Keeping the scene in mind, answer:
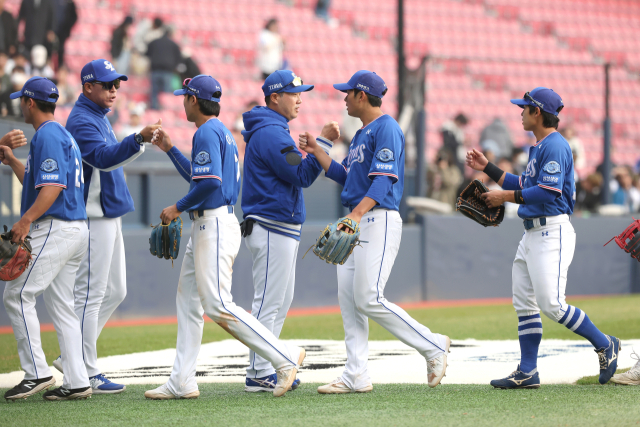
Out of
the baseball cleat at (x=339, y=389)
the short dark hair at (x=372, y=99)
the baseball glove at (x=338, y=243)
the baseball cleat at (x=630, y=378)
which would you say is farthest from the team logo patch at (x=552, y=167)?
the baseball cleat at (x=339, y=389)

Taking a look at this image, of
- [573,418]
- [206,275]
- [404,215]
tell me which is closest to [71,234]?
[206,275]

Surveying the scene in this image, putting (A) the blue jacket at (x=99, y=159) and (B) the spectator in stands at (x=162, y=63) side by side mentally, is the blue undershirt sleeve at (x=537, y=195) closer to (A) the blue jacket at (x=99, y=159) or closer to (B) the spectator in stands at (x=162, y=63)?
(A) the blue jacket at (x=99, y=159)

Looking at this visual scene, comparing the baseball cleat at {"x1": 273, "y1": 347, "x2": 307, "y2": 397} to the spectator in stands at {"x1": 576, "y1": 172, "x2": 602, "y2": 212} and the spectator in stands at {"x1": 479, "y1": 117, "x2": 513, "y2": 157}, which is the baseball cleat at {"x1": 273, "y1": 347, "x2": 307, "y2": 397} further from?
the spectator in stands at {"x1": 576, "y1": 172, "x2": 602, "y2": 212}

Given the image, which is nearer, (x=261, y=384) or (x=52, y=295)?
(x=52, y=295)

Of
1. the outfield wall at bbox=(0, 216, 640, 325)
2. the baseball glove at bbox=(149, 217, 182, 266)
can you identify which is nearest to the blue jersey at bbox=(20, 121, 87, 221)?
the baseball glove at bbox=(149, 217, 182, 266)

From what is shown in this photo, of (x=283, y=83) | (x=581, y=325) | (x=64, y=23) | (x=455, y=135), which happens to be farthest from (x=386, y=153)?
(x=64, y=23)

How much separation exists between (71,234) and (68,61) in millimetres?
10864

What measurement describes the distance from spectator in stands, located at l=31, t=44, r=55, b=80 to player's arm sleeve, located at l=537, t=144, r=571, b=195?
8652 millimetres

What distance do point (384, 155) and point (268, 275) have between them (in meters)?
1.06

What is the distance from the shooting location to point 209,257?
14.9ft

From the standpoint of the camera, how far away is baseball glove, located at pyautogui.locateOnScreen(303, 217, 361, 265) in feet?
14.7

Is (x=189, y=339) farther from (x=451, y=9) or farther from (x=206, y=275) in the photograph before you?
(x=451, y=9)

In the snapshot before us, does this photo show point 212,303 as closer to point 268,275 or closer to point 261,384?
point 268,275

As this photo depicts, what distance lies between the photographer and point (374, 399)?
4.51m
